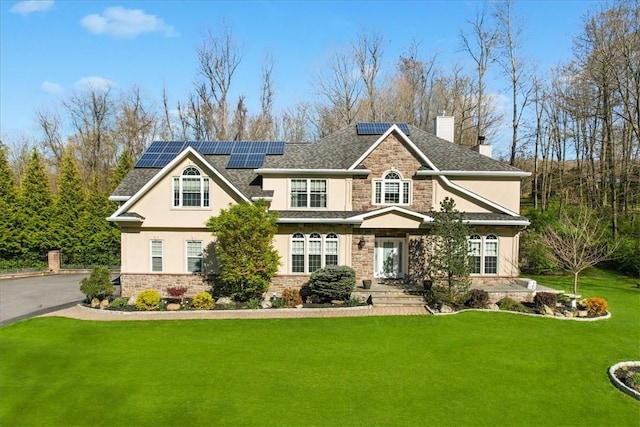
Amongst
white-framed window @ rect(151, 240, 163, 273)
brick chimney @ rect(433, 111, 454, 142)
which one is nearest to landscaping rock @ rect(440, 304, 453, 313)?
brick chimney @ rect(433, 111, 454, 142)

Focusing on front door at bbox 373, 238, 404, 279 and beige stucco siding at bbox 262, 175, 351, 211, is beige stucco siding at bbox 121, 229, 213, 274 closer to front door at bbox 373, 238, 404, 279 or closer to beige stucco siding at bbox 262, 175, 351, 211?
beige stucco siding at bbox 262, 175, 351, 211

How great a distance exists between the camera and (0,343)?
14.9 m

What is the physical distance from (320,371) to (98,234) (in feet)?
83.8

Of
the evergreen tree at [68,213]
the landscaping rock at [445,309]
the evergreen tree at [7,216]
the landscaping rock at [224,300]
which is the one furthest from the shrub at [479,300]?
the evergreen tree at [7,216]

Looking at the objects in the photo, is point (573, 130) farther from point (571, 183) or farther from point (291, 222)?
point (291, 222)

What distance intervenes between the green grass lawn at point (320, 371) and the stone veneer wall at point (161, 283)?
388cm

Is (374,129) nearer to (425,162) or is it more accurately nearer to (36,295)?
(425,162)

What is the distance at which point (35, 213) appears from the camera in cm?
3052

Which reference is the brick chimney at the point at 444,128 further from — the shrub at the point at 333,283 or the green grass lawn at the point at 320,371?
the green grass lawn at the point at 320,371

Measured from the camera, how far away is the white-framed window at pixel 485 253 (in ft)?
71.5

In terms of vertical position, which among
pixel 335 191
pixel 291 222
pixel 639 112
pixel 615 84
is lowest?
pixel 291 222

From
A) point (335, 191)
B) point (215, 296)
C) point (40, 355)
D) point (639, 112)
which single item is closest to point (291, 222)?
point (335, 191)

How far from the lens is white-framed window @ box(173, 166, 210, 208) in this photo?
2073cm

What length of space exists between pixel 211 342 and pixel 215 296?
254 inches
